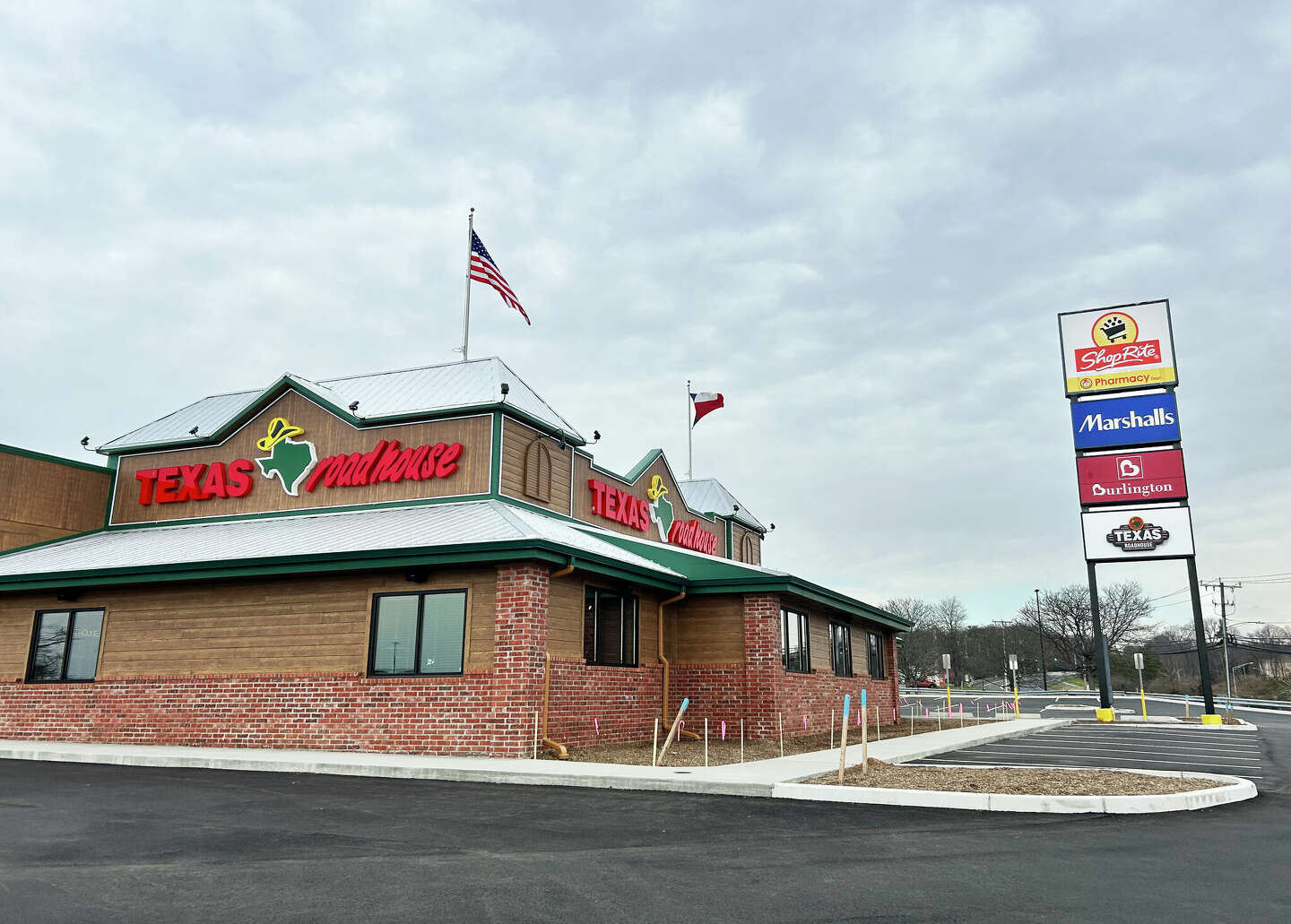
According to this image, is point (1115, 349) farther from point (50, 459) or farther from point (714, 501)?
point (50, 459)

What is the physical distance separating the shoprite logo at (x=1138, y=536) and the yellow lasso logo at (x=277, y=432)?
24162 mm

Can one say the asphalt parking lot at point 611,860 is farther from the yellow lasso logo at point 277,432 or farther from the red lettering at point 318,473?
the yellow lasso logo at point 277,432

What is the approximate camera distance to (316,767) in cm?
1391

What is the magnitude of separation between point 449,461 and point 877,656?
52.1ft

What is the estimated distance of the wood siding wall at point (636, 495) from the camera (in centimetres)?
2317

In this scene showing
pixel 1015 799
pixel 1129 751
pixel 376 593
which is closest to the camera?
pixel 1015 799

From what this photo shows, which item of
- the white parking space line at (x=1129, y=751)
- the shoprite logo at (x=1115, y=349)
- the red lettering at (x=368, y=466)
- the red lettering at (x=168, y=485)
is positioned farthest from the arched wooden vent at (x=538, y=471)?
the shoprite logo at (x=1115, y=349)

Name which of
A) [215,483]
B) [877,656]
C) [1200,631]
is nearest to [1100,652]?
[1200,631]

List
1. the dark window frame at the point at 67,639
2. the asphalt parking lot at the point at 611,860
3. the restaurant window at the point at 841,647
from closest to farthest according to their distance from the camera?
1. the asphalt parking lot at the point at 611,860
2. the dark window frame at the point at 67,639
3. the restaurant window at the point at 841,647

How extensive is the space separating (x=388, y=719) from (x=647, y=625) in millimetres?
5763

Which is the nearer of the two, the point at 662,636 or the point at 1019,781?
the point at 1019,781

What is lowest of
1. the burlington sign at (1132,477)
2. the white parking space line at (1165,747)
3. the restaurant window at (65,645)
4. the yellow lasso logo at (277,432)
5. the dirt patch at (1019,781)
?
the white parking space line at (1165,747)

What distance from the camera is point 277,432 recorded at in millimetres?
21953

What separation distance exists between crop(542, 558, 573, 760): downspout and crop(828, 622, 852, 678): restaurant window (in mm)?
10336
